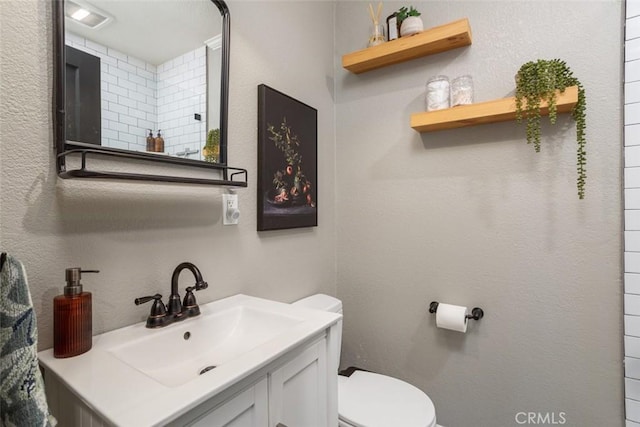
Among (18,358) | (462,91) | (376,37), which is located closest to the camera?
(18,358)

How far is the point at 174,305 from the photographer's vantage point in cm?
100

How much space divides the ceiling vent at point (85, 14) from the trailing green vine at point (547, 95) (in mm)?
1509

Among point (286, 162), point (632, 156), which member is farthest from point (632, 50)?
point (286, 162)

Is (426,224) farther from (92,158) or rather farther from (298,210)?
(92,158)

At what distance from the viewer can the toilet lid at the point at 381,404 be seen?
1197 mm

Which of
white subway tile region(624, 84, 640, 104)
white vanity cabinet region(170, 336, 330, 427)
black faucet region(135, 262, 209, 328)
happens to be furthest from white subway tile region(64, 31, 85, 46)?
white subway tile region(624, 84, 640, 104)

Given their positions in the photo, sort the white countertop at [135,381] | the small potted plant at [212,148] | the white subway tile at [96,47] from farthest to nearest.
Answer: the small potted plant at [212,148], the white subway tile at [96,47], the white countertop at [135,381]

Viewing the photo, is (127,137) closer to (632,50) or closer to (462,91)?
(462,91)

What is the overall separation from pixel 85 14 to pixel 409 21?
137 centimetres

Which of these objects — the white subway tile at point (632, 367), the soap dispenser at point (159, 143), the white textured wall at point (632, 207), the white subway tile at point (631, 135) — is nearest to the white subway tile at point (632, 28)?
the white textured wall at point (632, 207)

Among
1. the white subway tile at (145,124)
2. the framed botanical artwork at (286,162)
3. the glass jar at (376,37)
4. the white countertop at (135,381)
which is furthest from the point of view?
the glass jar at (376,37)

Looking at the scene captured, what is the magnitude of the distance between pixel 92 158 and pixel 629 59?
6.32ft

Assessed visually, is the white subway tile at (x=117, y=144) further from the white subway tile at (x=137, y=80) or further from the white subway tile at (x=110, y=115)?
the white subway tile at (x=137, y=80)

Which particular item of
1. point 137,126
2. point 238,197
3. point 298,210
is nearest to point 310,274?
point 298,210
